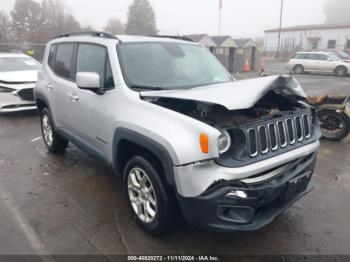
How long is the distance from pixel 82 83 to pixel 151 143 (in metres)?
1.12

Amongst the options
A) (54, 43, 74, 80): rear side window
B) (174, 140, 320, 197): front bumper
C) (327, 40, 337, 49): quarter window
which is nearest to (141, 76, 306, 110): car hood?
(174, 140, 320, 197): front bumper

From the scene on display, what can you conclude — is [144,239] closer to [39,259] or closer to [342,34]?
[39,259]

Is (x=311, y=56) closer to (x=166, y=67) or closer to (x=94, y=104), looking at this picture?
(x=166, y=67)

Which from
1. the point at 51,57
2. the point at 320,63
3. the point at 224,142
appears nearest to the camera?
the point at 224,142

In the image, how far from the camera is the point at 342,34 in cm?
4519

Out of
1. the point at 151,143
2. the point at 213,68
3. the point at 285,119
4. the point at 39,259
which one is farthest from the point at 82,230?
the point at 213,68

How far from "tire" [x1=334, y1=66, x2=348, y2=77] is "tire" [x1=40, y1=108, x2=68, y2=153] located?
21.2m

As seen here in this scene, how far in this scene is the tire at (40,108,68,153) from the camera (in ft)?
16.8

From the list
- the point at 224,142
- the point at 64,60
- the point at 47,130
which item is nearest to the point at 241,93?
the point at 224,142

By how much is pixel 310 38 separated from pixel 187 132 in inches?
2093

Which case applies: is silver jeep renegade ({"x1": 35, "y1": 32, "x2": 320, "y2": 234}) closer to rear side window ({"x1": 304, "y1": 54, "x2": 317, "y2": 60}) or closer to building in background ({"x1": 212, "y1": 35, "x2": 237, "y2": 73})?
building in background ({"x1": 212, "y1": 35, "x2": 237, "y2": 73})

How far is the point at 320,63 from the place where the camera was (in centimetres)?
2233

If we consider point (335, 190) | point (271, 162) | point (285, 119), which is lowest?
point (335, 190)

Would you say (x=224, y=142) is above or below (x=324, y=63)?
above
